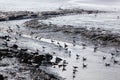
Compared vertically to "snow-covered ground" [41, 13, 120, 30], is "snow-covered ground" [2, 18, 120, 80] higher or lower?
higher

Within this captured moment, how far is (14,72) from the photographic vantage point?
1060 inches

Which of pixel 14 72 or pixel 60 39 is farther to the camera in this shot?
pixel 60 39

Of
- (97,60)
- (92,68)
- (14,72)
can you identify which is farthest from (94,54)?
(14,72)

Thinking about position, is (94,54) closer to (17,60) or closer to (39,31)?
(17,60)

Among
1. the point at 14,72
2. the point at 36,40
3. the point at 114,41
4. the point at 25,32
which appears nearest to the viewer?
the point at 14,72

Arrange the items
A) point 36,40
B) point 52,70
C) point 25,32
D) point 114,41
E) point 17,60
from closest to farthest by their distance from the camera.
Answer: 1. point 52,70
2. point 17,60
3. point 114,41
4. point 36,40
5. point 25,32

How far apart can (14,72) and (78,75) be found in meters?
5.17

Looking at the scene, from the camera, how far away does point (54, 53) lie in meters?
36.8

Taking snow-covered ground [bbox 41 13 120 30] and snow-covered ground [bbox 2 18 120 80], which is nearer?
snow-covered ground [bbox 2 18 120 80]

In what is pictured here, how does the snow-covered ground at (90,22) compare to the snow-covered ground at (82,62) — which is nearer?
the snow-covered ground at (82,62)

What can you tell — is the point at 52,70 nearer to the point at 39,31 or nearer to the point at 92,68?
the point at 92,68

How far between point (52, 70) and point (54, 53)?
802cm

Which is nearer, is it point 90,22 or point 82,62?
point 82,62

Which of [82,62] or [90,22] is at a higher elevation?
[82,62]
